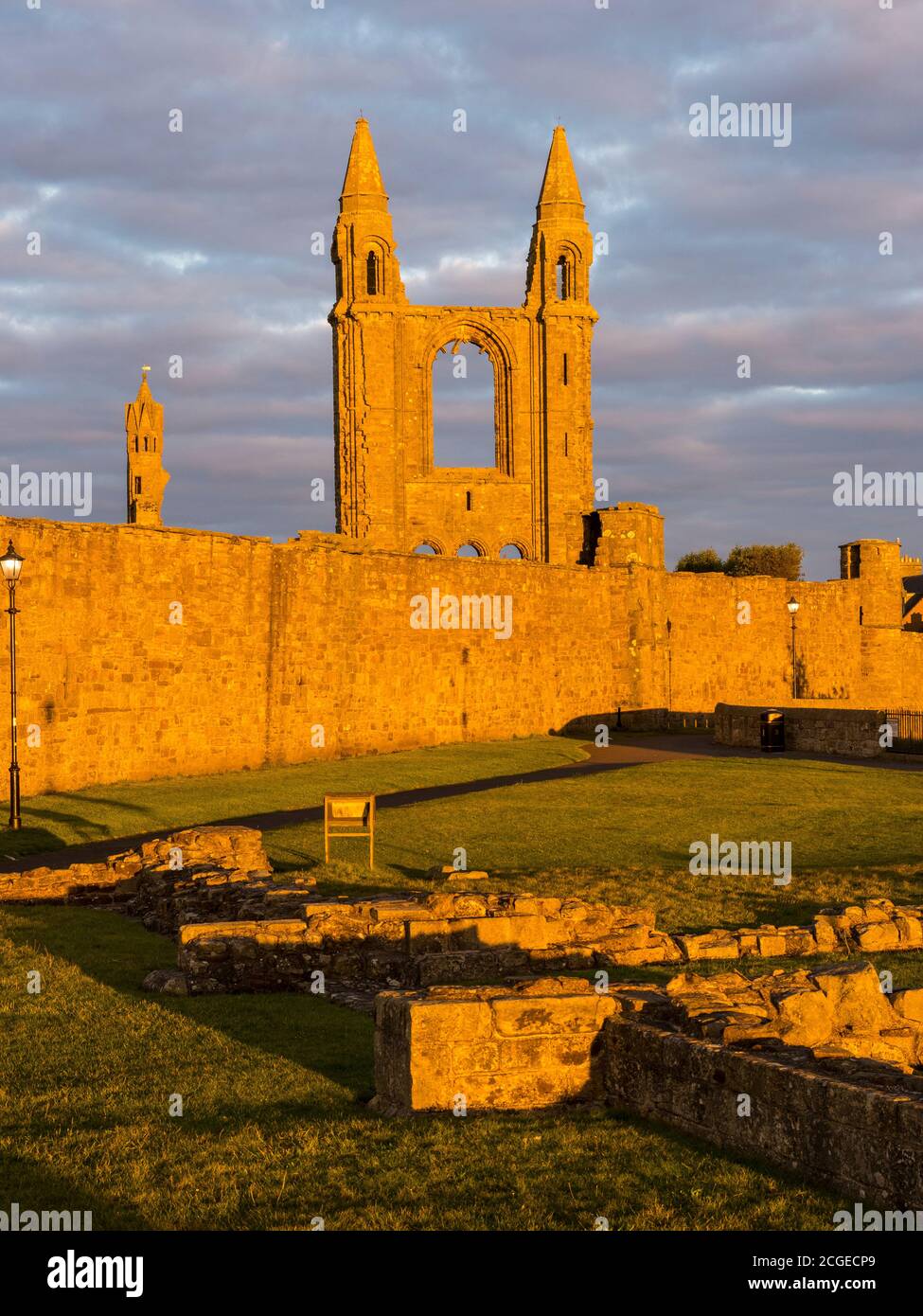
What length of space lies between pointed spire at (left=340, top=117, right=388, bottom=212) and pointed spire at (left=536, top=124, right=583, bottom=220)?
328 inches

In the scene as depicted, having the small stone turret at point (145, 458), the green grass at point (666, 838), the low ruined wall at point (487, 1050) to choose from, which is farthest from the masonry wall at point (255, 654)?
the small stone turret at point (145, 458)

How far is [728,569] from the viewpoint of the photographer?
95938 millimetres

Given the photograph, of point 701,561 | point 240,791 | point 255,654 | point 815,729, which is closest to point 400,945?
point 240,791

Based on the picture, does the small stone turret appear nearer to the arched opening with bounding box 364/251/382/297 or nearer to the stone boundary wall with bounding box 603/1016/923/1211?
the arched opening with bounding box 364/251/382/297

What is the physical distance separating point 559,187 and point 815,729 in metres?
43.1

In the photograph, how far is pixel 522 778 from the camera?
2845 cm

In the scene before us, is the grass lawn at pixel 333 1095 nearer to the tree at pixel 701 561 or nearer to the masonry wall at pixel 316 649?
the masonry wall at pixel 316 649

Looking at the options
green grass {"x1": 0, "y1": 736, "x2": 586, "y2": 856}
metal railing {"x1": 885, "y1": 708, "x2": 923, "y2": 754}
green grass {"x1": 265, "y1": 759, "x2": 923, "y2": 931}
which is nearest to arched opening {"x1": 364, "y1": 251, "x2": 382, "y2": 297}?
green grass {"x1": 0, "y1": 736, "x2": 586, "y2": 856}

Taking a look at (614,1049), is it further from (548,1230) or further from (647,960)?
(647,960)

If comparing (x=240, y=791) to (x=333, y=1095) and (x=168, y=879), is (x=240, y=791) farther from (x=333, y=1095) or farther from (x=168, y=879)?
(x=333, y=1095)

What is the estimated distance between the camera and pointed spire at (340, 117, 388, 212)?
6619cm
